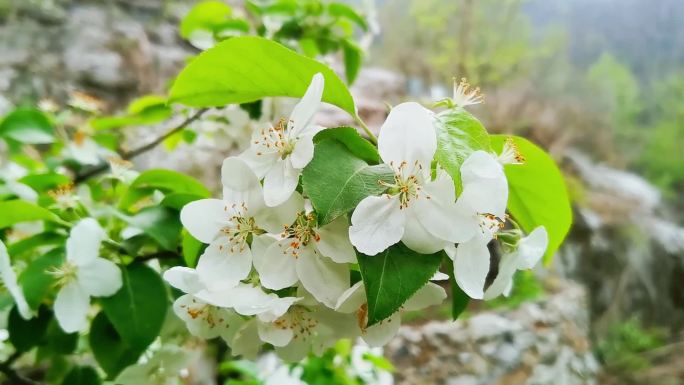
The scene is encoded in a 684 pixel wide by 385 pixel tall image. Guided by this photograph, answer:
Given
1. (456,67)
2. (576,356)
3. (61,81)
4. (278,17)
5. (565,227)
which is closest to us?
(565,227)

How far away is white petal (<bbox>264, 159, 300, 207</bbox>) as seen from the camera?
0.99ft

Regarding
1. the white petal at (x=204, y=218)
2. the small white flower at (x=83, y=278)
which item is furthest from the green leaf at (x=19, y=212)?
the white petal at (x=204, y=218)

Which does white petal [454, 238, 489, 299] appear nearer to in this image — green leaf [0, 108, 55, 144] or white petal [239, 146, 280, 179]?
white petal [239, 146, 280, 179]

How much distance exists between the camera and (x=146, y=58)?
2604 mm

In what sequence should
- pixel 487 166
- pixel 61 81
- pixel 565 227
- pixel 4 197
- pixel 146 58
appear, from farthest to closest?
1. pixel 146 58
2. pixel 61 81
3. pixel 4 197
4. pixel 565 227
5. pixel 487 166

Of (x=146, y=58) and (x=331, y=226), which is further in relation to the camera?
(x=146, y=58)

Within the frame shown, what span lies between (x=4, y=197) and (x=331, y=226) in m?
0.38

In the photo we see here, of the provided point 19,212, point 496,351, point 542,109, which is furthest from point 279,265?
point 542,109

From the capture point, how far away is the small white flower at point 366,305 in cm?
31

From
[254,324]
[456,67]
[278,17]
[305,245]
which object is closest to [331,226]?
[305,245]

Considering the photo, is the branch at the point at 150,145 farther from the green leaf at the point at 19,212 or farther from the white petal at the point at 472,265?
the white petal at the point at 472,265

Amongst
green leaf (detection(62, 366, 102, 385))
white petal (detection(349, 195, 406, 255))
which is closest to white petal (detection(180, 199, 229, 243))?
white petal (detection(349, 195, 406, 255))

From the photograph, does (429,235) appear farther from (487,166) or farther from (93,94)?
(93,94)

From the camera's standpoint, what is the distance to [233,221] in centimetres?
34
